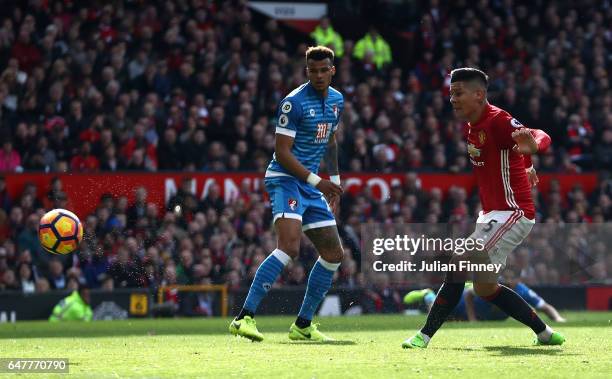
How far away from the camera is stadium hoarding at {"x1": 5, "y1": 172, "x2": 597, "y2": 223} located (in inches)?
656

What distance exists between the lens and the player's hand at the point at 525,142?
324 inches

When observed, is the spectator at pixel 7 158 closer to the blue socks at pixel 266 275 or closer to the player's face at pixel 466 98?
the blue socks at pixel 266 275

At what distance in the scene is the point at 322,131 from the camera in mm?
9891

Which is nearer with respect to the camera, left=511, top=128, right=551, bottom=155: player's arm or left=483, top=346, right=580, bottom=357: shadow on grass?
left=511, top=128, right=551, bottom=155: player's arm

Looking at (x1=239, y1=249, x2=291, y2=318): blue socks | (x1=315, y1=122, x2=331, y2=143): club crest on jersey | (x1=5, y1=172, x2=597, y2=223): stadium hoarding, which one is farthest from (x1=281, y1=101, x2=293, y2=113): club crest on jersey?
(x1=5, y1=172, x2=597, y2=223): stadium hoarding

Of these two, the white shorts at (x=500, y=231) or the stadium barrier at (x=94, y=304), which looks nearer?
the white shorts at (x=500, y=231)

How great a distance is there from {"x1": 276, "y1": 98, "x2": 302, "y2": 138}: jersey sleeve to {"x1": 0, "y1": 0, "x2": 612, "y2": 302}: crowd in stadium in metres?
6.97

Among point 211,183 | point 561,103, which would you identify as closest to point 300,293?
point 211,183

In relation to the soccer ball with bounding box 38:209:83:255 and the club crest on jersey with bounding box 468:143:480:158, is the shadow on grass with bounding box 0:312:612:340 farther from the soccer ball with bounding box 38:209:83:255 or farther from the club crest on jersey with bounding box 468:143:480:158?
the club crest on jersey with bounding box 468:143:480:158

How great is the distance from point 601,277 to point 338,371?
12.2 m

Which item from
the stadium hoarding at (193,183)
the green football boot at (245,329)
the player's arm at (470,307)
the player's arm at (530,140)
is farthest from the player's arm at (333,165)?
the stadium hoarding at (193,183)

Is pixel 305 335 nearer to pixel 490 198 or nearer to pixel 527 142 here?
pixel 490 198

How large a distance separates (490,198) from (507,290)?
72 cm

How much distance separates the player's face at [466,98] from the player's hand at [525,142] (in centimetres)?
55
